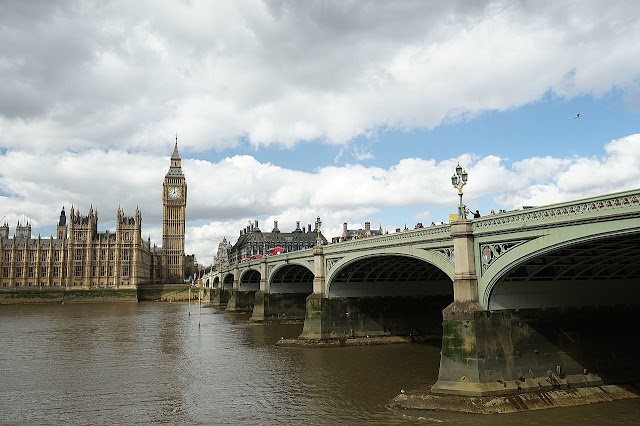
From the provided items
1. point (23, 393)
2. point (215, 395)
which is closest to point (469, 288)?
point (215, 395)

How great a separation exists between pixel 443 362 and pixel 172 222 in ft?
506

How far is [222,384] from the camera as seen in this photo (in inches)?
987

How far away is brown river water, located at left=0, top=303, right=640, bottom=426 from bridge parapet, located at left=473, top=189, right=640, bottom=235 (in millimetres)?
6654

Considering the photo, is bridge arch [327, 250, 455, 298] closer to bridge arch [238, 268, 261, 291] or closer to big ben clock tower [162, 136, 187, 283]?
bridge arch [238, 268, 261, 291]

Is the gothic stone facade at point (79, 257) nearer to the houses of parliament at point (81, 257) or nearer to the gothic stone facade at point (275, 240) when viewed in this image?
the houses of parliament at point (81, 257)

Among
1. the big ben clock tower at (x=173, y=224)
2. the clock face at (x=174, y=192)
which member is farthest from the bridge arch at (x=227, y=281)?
the clock face at (x=174, y=192)

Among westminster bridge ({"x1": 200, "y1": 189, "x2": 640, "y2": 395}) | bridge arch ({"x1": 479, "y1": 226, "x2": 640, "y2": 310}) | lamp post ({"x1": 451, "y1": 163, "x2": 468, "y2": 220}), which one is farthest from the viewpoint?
lamp post ({"x1": 451, "y1": 163, "x2": 468, "y2": 220})

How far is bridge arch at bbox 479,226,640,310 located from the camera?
710 inches

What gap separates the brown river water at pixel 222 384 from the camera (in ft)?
61.7

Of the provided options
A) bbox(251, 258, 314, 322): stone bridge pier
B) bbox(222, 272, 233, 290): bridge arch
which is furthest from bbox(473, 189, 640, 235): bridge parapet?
bbox(222, 272, 233, 290): bridge arch

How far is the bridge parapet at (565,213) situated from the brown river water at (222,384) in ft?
21.8

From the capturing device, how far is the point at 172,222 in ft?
544

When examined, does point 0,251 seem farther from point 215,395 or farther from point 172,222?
point 215,395

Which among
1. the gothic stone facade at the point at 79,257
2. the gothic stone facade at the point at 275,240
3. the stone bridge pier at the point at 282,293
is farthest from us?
the gothic stone facade at the point at 275,240
